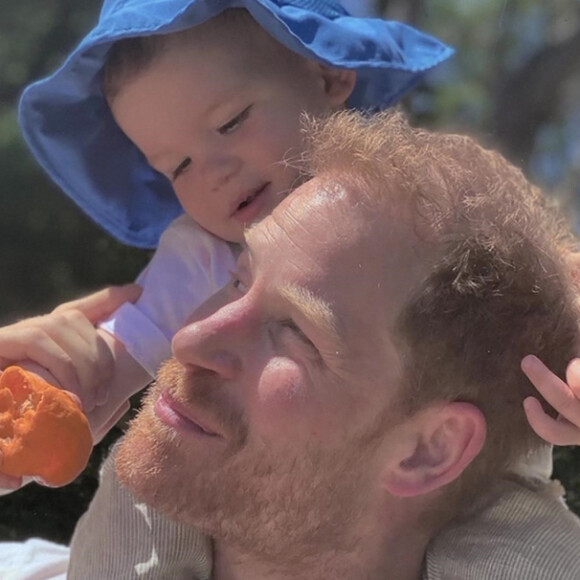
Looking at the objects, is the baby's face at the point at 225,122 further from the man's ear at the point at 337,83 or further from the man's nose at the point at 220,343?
the man's nose at the point at 220,343

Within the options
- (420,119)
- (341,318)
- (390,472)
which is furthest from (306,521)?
(420,119)

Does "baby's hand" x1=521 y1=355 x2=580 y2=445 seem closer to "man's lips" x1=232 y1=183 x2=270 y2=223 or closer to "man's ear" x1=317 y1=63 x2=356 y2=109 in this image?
"man's lips" x1=232 y1=183 x2=270 y2=223

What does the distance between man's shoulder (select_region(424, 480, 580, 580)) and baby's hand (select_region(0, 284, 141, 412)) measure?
0.60 m

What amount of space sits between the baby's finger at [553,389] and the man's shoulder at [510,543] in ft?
0.78

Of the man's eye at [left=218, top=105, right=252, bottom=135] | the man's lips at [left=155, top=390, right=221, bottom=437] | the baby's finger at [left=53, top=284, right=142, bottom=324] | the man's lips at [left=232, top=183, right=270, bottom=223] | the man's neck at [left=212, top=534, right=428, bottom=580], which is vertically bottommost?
the man's neck at [left=212, top=534, right=428, bottom=580]

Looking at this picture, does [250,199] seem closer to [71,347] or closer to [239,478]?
[71,347]

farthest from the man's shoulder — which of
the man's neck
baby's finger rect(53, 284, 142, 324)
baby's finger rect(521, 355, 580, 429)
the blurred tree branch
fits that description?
the blurred tree branch

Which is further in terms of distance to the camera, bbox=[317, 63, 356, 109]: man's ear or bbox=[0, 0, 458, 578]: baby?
bbox=[317, 63, 356, 109]: man's ear

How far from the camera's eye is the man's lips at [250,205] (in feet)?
4.71

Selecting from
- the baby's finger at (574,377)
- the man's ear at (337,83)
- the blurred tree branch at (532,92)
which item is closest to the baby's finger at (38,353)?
the man's ear at (337,83)

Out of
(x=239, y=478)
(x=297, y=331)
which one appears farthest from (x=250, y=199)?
(x=239, y=478)

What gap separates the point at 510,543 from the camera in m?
1.26

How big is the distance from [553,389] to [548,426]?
0.17ft

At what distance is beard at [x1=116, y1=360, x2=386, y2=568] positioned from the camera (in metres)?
1.16
